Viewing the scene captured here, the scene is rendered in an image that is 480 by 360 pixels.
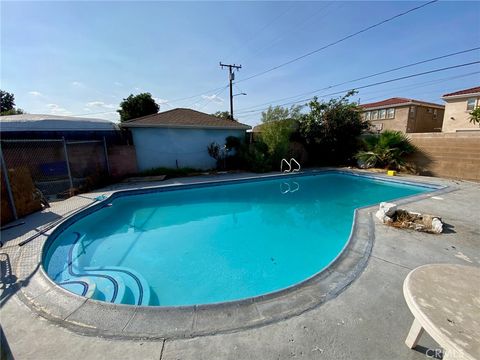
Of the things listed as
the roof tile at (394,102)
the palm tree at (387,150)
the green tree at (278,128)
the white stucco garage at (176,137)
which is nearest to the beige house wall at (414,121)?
the roof tile at (394,102)

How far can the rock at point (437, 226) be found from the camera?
4195 millimetres

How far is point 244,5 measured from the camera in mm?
8891

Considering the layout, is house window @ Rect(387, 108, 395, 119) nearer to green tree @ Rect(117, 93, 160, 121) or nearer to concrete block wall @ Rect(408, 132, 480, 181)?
concrete block wall @ Rect(408, 132, 480, 181)

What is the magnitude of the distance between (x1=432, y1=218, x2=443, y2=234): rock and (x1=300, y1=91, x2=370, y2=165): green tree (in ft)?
32.4

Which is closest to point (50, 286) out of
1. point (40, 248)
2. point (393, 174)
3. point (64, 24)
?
point (40, 248)

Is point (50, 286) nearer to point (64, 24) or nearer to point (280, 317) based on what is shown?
point (280, 317)

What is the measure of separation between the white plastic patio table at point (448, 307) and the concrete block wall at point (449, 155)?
1150 cm

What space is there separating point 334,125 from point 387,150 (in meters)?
3.23

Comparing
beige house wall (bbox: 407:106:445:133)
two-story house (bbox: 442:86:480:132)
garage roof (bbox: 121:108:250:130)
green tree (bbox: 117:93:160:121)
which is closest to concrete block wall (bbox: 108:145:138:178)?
Answer: garage roof (bbox: 121:108:250:130)

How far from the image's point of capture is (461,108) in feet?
54.9

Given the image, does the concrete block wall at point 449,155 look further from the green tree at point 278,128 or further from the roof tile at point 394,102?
the roof tile at point 394,102

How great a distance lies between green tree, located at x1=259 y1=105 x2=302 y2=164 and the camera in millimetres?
12414

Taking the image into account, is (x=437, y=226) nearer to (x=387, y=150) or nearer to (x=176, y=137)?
(x=387, y=150)

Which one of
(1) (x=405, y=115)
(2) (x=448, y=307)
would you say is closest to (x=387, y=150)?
(2) (x=448, y=307)
